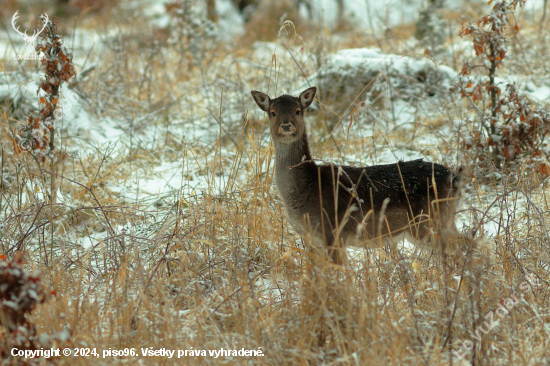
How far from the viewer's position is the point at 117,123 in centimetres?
782

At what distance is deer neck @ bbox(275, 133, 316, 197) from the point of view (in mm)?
4332

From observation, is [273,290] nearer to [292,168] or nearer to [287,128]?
[292,168]

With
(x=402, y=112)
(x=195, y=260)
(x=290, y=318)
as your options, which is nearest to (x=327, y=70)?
(x=402, y=112)

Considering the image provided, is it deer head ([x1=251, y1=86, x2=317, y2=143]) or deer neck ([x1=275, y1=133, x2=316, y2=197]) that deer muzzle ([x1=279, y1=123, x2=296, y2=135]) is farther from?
deer neck ([x1=275, y1=133, x2=316, y2=197])

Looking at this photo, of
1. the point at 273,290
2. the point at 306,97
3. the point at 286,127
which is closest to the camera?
the point at 273,290

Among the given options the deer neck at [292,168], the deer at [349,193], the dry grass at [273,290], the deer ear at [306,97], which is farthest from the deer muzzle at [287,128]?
the dry grass at [273,290]

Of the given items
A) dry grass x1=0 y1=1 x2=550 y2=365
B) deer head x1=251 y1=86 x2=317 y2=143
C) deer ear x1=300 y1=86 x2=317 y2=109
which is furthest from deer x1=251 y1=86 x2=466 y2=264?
dry grass x1=0 y1=1 x2=550 y2=365

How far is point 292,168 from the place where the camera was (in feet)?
14.4

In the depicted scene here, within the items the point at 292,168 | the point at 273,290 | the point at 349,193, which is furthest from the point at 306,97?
the point at 273,290

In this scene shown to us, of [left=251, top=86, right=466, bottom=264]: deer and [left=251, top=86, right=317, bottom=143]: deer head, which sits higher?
[left=251, top=86, right=317, bottom=143]: deer head

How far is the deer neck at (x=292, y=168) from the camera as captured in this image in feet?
14.2

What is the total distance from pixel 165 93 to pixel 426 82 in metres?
4.05

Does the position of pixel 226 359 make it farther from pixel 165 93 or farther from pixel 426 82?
pixel 165 93

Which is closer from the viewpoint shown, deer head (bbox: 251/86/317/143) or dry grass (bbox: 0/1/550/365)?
dry grass (bbox: 0/1/550/365)
